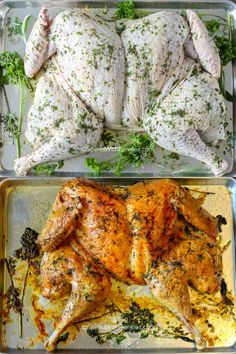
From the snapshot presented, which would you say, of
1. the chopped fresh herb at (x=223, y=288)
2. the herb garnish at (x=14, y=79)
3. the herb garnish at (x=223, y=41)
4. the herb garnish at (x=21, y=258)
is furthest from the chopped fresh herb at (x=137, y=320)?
the herb garnish at (x=223, y=41)

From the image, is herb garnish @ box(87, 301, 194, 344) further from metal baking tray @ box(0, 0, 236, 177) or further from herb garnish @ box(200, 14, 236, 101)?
herb garnish @ box(200, 14, 236, 101)

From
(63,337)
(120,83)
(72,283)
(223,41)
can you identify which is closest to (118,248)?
(72,283)

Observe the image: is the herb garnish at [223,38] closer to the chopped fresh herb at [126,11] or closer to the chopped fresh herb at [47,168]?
the chopped fresh herb at [126,11]

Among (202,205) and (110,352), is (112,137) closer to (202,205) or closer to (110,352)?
(202,205)

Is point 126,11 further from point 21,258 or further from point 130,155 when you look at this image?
point 21,258

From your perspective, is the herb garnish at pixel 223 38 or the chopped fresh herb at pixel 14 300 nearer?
the chopped fresh herb at pixel 14 300
